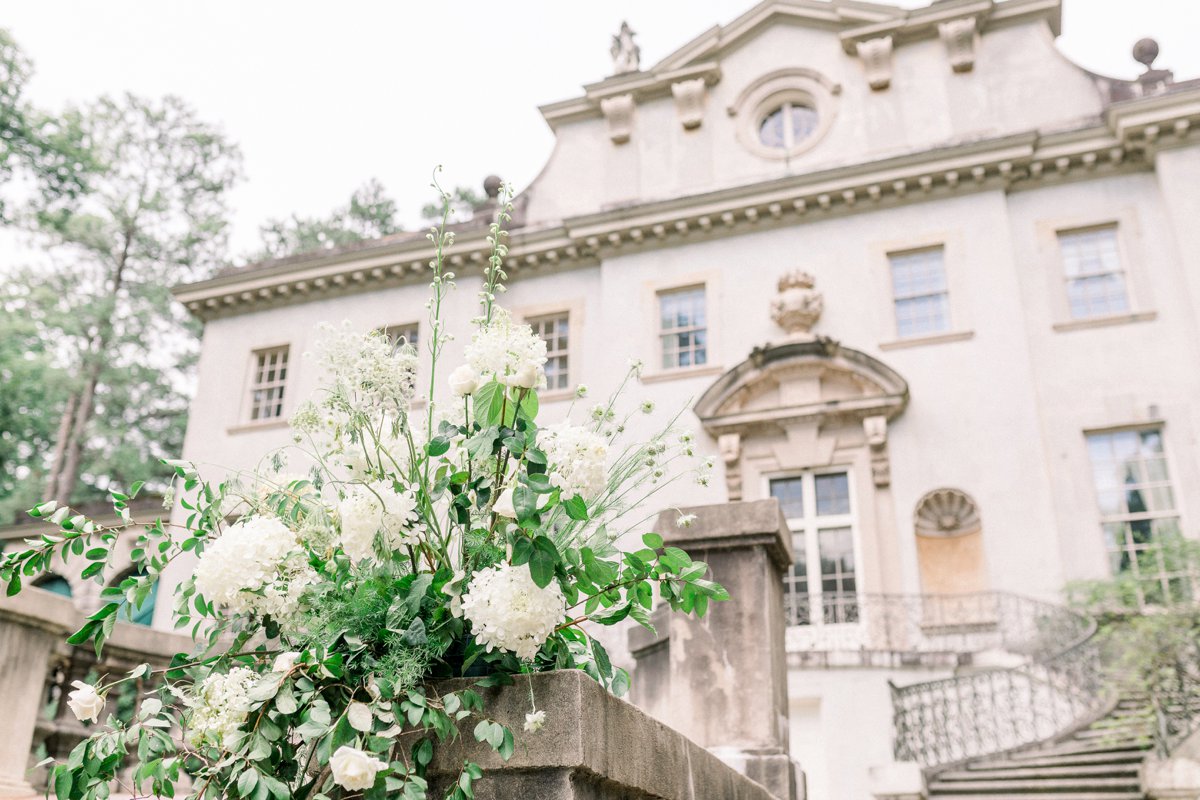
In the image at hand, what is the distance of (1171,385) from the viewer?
1631 centimetres

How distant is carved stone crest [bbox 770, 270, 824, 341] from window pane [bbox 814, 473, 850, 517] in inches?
101

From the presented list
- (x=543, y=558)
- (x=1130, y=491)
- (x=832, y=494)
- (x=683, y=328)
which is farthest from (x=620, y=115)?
(x=543, y=558)

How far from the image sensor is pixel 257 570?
2314 mm

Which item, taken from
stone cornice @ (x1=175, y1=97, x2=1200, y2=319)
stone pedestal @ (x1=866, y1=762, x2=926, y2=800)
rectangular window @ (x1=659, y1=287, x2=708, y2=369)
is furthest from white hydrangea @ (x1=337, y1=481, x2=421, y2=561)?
stone cornice @ (x1=175, y1=97, x2=1200, y2=319)

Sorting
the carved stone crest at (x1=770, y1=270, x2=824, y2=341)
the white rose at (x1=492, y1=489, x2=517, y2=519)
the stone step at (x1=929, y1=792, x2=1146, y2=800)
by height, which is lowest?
the stone step at (x1=929, y1=792, x2=1146, y2=800)

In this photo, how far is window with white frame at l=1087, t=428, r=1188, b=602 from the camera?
16.0 meters

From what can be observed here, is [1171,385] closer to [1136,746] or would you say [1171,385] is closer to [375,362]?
[1136,746]

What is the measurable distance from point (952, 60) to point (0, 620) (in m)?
18.6

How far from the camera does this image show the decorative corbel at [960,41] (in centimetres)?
1945

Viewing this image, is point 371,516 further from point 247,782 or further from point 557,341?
point 557,341

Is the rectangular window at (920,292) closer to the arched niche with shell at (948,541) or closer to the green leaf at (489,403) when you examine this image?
the arched niche with shell at (948,541)

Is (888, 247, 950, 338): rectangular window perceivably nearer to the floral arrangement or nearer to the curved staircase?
the curved staircase

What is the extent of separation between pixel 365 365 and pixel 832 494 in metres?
16.0

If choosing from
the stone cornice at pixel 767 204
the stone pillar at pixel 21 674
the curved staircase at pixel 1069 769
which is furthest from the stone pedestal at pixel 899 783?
the stone cornice at pixel 767 204
